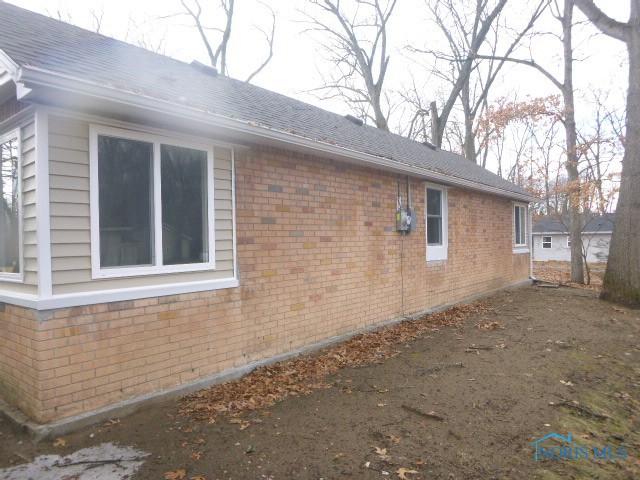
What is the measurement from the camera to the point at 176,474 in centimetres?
316

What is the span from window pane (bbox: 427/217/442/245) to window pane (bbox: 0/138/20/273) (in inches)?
293

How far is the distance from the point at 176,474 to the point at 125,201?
252cm

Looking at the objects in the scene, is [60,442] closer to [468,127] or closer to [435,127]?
[435,127]

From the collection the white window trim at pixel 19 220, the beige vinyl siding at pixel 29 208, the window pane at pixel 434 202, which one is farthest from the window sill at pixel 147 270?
the window pane at pixel 434 202

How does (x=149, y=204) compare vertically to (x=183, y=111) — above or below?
below

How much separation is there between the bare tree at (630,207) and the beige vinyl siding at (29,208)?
12.3m

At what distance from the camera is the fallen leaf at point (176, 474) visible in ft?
10.2

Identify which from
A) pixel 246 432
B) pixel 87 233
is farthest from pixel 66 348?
pixel 246 432

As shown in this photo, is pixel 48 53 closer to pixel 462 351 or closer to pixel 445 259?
pixel 462 351

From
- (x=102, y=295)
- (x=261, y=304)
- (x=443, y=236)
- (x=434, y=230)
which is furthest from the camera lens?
(x=443, y=236)

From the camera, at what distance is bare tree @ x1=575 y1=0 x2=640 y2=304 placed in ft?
35.2

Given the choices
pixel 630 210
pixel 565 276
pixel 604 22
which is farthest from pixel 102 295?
pixel 565 276

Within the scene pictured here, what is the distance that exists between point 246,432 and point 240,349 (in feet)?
5.11

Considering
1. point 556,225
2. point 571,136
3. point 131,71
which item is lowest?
point 556,225
